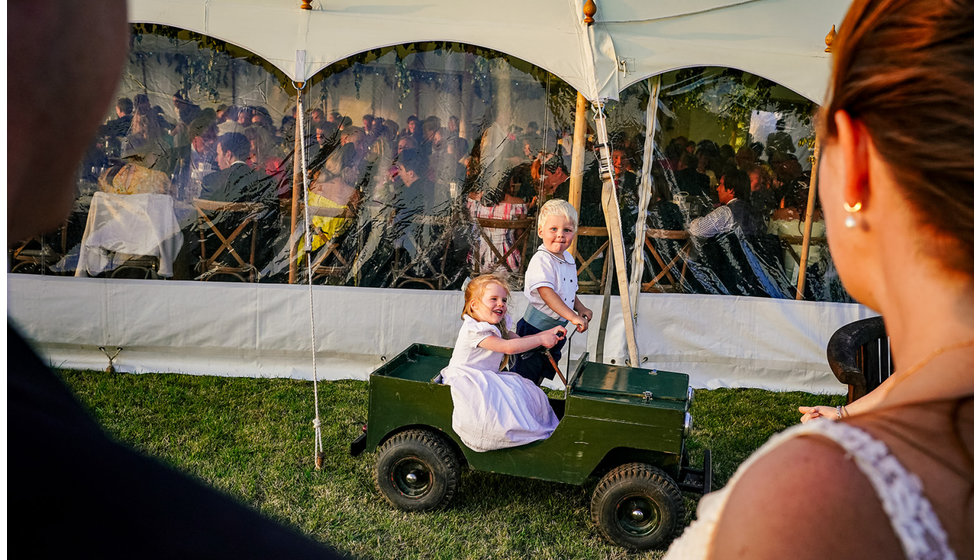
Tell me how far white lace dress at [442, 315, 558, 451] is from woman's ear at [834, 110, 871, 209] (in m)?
3.10

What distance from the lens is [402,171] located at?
636 cm

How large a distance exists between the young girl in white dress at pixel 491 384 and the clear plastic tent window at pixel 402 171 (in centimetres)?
226

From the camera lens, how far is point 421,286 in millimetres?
6566

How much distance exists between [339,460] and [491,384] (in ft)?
4.59

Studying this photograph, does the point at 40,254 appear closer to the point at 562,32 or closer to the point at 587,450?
the point at 562,32

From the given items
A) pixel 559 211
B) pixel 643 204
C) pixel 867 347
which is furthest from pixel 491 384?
pixel 643 204

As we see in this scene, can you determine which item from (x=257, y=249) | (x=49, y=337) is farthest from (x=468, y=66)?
(x=49, y=337)

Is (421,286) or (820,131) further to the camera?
(421,286)

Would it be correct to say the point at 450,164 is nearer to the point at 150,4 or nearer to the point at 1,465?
the point at 150,4

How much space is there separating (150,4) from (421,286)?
3.10m

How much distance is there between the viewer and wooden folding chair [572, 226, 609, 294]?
6391 millimetres

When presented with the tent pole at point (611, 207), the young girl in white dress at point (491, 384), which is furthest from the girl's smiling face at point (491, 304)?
the tent pole at point (611, 207)

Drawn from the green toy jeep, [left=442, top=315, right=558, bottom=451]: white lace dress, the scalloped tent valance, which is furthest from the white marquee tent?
[left=442, top=315, right=558, bottom=451]: white lace dress

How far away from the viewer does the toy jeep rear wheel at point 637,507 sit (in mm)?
3656
